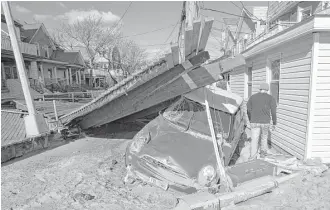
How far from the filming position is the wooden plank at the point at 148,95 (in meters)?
5.38

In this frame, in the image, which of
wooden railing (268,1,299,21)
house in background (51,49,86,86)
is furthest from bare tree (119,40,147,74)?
wooden railing (268,1,299,21)

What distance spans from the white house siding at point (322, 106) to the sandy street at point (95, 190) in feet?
2.18

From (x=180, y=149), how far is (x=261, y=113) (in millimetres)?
2584

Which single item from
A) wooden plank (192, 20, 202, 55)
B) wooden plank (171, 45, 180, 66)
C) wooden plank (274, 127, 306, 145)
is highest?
wooden plank (192, 20, 202, 55)

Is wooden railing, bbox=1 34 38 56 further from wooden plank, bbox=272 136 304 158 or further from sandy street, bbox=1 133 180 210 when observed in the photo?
wooden plank, bbox=272 136 304 158

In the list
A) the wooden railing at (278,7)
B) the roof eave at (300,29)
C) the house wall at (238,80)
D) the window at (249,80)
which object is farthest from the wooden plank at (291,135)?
the wooden railing at (278,7)

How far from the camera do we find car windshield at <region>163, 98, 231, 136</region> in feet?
15.4

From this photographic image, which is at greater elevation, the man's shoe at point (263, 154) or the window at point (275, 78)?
the window at point (275, 78)

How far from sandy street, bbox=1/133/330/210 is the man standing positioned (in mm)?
1439

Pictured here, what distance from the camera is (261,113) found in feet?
17.2

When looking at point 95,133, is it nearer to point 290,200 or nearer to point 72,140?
point 72,140

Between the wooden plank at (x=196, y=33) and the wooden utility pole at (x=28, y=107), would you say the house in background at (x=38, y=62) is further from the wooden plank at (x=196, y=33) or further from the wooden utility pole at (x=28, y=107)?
the wooden plank at (x=196, y=33)

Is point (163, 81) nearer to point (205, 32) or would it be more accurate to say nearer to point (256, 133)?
point (205, 32)

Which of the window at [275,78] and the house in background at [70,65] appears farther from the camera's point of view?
the house in background at [70,65]
